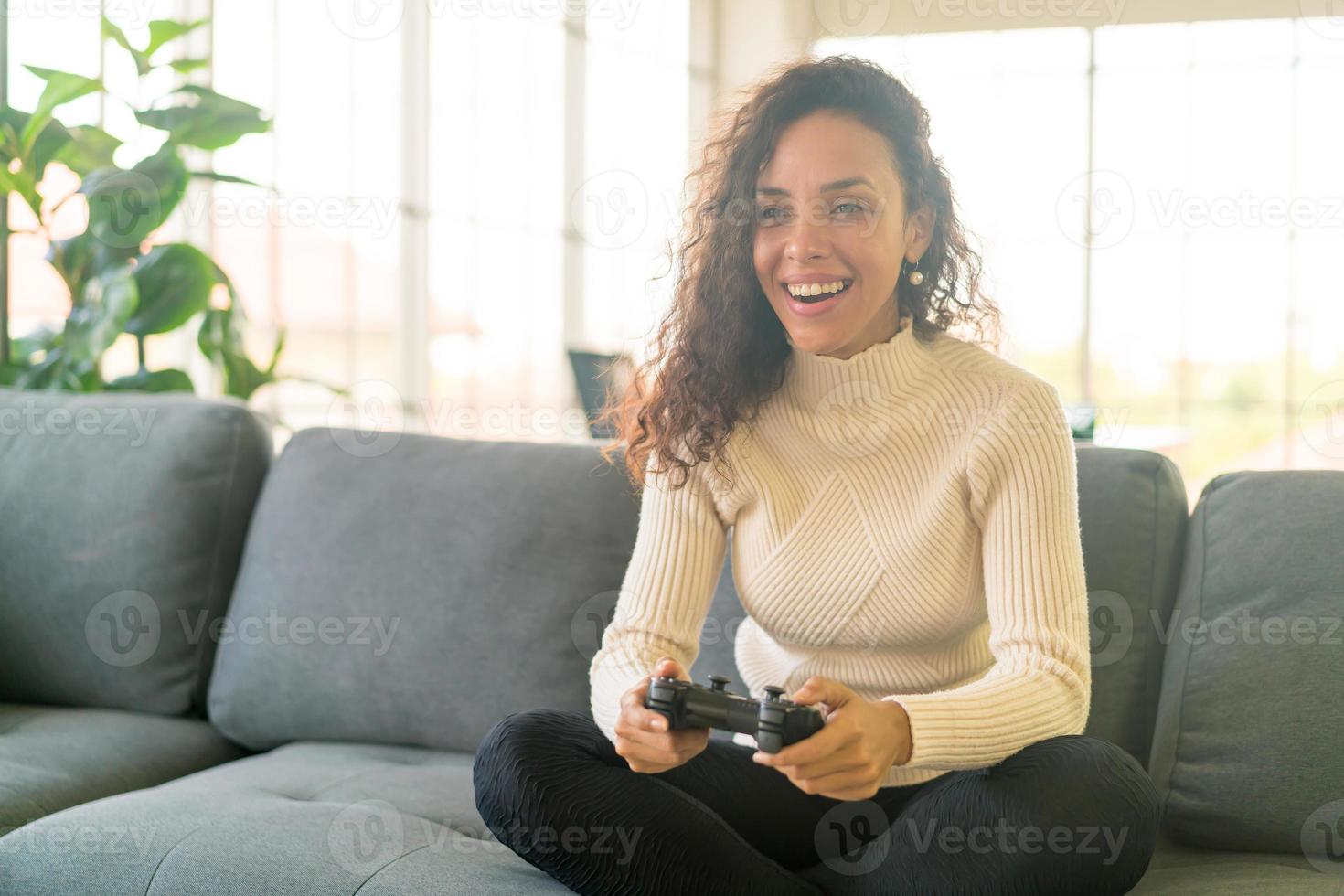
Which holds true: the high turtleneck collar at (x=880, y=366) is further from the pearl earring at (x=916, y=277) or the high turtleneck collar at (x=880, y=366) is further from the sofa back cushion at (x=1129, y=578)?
the sofa back cushion at (x=1129, y=578)

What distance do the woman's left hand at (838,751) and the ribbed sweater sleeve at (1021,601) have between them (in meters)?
0.08

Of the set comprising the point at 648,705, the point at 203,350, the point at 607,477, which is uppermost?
the point at 203,350

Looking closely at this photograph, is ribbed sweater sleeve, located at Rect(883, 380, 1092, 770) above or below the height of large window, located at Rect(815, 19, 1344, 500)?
below

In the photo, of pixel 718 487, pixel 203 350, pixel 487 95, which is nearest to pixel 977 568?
pixel 718 487

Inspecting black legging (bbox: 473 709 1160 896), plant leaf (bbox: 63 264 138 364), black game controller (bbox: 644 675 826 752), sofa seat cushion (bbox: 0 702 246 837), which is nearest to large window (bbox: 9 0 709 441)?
plant leaf (bbox: 63 264 138 364)

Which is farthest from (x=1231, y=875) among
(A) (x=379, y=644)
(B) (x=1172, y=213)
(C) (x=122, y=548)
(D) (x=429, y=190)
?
(B) (x=1172, y=213)

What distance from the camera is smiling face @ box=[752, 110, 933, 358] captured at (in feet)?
4.57

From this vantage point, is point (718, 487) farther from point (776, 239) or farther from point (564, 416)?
point (564, 416)

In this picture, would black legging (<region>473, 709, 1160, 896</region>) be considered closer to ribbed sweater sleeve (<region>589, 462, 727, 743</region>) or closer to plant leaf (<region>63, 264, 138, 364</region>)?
ribbed sweater sleeve (<region>589, 462, 727, 743</region>)

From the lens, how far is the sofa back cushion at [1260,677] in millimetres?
1399

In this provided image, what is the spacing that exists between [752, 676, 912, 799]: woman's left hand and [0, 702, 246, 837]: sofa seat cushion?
91 centimetres

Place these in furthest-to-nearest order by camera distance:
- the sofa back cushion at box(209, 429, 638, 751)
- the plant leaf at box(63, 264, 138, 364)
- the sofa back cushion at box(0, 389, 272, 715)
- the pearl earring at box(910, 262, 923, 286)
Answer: the plant leaf at box(63, 264, 138, 364) < the sofa back cushion at box(0, 389, 272, 715) < the sofa back cushion at box(209, 429, 638, 751) < the pearl earring at box(910, 262, 923, 286)

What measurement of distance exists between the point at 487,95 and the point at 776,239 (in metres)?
3.40

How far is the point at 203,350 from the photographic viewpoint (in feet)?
9.08
